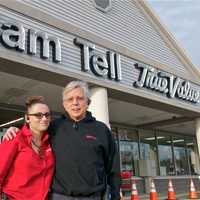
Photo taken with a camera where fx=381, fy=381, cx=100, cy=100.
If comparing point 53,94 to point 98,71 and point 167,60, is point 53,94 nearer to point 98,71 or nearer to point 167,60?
point 98,71

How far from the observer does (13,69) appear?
28.5ft

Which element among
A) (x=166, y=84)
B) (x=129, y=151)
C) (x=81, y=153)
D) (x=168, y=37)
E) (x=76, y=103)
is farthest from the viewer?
(x=129, y=151)

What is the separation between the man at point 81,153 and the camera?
255 centimetres

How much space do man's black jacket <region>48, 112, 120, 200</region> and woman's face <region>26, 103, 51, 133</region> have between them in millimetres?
90

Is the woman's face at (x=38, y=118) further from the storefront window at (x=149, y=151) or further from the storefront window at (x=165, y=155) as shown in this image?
the storefront window at (x=165, y=155)

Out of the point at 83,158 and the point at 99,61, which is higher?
the point at 99,61

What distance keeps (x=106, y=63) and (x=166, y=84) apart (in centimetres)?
354

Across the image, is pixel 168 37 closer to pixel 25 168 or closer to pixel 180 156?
pixel 180 156

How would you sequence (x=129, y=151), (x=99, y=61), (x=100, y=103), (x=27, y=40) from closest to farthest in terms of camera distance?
(x=27, y=40), (x=99, y=61), (x=100, y=103), (x=129, y=151)

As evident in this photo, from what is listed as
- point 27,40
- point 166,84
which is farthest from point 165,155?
point 27,40

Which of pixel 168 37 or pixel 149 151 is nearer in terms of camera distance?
pixel 168 37

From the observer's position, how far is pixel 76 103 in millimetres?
2705

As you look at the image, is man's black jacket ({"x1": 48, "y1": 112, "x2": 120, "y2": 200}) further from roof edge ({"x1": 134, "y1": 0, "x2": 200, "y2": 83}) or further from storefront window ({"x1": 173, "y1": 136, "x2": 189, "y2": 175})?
storefront window ({"x1": 173, "y1": 136, "x2": 189, "y2": 175})

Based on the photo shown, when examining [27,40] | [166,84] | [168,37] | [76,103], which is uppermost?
[168,37]
